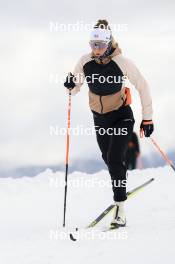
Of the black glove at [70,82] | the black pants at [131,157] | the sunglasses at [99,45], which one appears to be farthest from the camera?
the black pants at [131,157]

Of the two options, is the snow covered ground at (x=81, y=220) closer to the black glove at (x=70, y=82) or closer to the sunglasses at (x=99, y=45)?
the black glove at (x=70, y=82)

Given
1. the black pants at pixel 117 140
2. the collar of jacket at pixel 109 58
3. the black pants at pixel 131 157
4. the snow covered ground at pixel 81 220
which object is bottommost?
the black pants at pixel 131 157

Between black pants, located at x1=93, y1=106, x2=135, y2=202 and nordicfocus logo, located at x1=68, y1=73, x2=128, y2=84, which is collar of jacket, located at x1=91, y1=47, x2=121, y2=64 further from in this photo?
black pants, located at x1=93, y1=106, x2=135, y2=202

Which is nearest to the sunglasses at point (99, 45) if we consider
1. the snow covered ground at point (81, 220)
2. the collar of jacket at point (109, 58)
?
the collar of jacket at point (109, 58)

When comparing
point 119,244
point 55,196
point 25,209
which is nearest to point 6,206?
point 25,209

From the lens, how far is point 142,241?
18.5 ft

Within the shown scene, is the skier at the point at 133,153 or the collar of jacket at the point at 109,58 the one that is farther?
the skier at the point at 133,153

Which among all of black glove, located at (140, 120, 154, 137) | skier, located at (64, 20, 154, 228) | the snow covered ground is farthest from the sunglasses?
the snow covered ground

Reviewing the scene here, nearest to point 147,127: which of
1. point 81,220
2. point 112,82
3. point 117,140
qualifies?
point 117,140

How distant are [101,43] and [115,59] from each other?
10.7 inches

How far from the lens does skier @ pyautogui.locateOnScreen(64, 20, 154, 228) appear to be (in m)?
6.92

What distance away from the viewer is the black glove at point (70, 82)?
301 inches

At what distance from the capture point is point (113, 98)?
7070 millimetres

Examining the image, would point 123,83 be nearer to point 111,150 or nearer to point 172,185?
point 111,150
